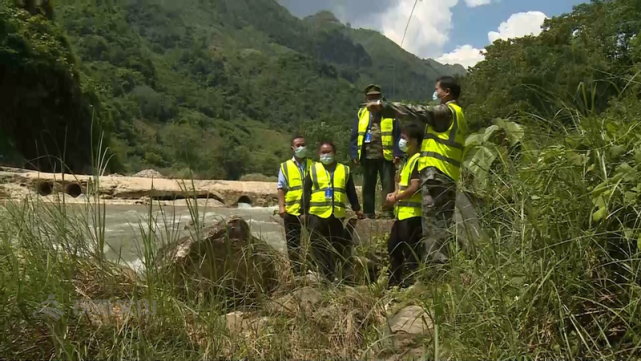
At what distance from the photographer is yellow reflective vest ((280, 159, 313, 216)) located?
19.5 ft

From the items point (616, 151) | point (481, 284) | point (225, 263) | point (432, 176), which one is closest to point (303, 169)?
point (432, 176)

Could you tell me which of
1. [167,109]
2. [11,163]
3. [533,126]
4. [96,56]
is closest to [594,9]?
[11,163]

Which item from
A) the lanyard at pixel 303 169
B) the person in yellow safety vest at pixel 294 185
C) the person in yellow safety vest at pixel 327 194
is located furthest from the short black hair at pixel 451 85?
the lanyard at pixel 303 169

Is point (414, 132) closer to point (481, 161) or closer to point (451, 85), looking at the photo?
point (451, 85)

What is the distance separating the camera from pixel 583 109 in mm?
2994

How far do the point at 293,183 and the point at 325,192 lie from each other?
1.80ft

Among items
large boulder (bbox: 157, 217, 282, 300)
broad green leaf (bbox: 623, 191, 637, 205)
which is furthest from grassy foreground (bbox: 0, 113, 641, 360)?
large boulder (bbox: 157, 217, 282, 300)

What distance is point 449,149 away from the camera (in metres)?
4.58

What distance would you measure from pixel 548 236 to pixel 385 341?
0.95 metres

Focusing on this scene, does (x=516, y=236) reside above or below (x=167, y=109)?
below

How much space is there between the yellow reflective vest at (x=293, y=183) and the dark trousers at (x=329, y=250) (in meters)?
0.46

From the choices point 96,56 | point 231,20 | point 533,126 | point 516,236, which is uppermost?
point 231,20

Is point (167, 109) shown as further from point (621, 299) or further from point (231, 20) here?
point (231, 20)

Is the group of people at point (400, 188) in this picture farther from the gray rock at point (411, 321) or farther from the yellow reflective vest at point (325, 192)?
the gray rock at point (411, 321)
